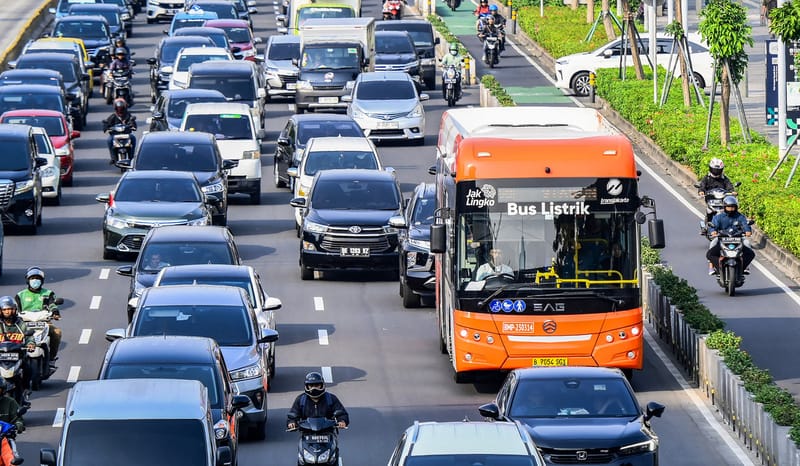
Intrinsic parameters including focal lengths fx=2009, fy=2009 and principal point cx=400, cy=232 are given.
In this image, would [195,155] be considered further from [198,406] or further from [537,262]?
[198,406]

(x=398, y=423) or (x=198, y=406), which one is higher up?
(x=198, y=406)

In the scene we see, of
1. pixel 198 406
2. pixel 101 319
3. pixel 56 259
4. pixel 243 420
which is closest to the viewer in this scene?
pixel 198 406

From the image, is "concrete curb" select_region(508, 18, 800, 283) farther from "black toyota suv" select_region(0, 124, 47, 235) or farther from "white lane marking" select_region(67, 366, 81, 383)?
"black toyota suv" select_region(0, 124, 47, 235)

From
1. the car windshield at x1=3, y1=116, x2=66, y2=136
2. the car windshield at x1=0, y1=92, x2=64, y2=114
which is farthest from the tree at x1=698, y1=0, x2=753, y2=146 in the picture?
the car windshield at x1=0, y1=92, x2=64, y2=114

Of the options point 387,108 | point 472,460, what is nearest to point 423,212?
point 387,108

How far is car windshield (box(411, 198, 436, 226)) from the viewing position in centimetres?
3306

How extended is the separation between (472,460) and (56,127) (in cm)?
2986

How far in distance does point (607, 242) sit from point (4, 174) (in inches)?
658

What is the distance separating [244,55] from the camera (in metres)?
65.2

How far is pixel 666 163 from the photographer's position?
46719mm

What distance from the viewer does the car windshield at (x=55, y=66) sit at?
54500 millimetres

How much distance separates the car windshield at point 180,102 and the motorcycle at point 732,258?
18241 millimetres

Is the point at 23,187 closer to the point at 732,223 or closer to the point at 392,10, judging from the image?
the point at 732,223

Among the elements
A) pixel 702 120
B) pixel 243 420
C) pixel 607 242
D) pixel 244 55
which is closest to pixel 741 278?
pixel 607 242
